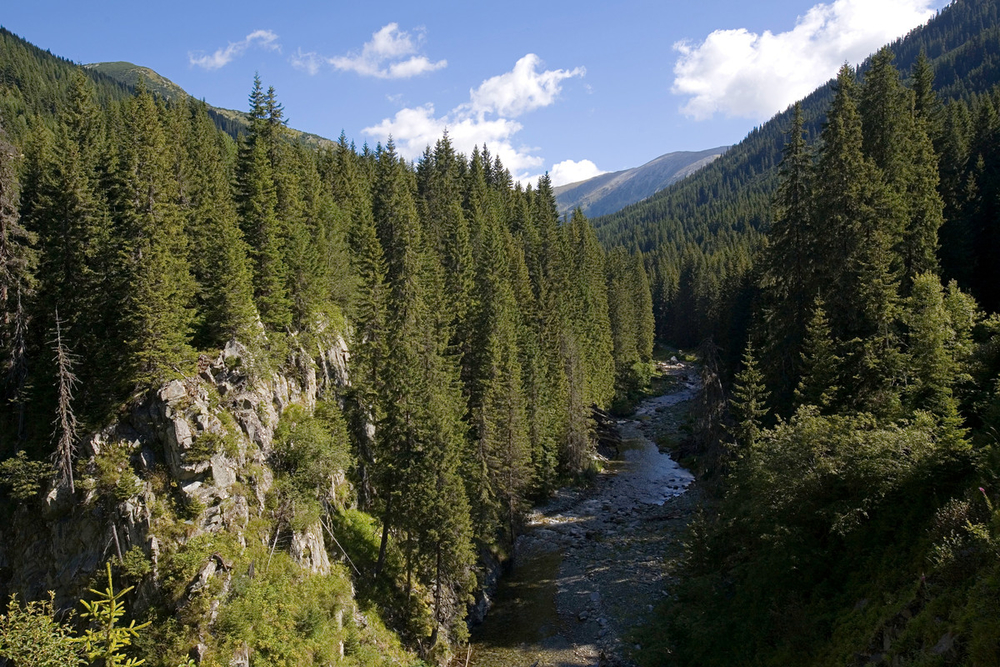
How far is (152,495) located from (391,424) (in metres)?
10.9

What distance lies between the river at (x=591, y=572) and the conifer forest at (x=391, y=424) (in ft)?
4.46

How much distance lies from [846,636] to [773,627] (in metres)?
3.97

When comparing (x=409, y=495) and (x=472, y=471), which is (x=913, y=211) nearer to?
(x=472, y=471)

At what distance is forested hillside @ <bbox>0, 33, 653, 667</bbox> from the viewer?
77.4 feet

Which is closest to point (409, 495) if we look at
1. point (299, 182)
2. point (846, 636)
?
point (846, 636)

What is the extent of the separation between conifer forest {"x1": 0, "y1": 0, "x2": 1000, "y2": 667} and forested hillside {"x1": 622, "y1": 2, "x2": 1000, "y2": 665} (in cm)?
14

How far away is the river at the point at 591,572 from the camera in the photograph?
28.8 m

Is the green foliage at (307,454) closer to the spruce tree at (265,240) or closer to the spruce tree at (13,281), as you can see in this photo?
the spruce tree at (265,240)

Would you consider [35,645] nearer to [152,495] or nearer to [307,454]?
[152,495]

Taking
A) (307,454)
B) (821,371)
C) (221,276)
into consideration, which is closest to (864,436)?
(821,371)

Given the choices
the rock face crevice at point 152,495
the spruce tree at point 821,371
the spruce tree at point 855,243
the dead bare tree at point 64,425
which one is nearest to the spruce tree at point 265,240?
the rock face crevice at point 152,495

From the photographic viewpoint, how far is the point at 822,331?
88.8ft

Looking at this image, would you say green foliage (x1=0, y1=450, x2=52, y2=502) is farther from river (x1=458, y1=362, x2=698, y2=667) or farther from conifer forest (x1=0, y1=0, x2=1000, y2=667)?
river (x1=458, y1=362, x2=698, y2=667)

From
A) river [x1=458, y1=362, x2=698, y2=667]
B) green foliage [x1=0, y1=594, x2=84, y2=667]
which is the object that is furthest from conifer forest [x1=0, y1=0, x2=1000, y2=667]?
river [x1=458, y1=362, x2=698, y2=667]
